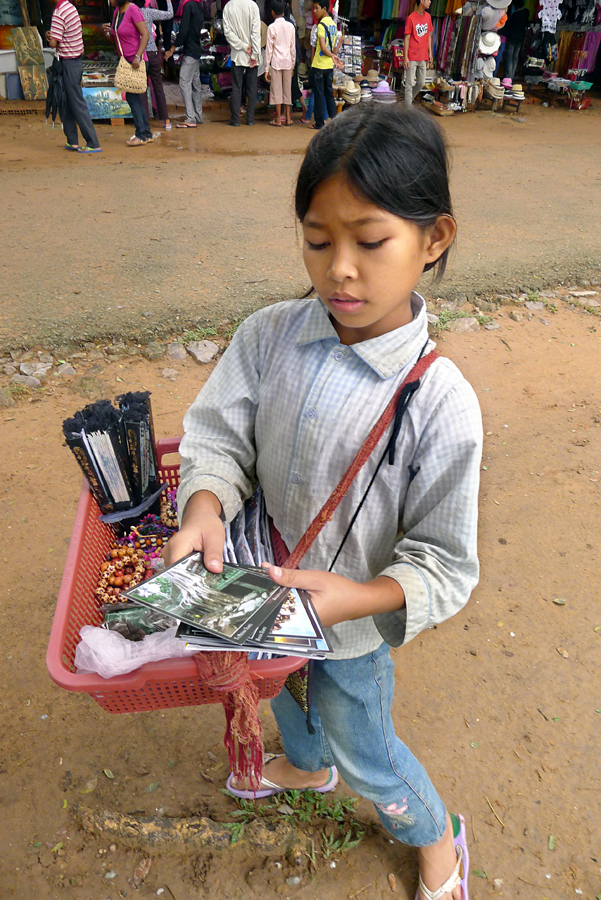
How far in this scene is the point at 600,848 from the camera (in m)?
1.90

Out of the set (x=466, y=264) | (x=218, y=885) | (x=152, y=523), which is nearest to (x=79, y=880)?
(x=218, y=885)

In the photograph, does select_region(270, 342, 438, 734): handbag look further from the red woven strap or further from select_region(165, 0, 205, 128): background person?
select_region(165, 0, 205, 128): background person

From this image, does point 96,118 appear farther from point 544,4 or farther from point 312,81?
point 544,4

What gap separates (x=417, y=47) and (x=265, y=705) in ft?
34.0

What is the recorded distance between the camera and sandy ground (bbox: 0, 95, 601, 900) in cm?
185

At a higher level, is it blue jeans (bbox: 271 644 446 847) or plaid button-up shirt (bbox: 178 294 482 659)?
plaid button-up shirt (bbox: 178 294 482 659)

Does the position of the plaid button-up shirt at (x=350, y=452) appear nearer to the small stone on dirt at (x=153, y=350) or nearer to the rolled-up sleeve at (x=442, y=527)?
the rolled-up sleeve at (x=442, y=527)

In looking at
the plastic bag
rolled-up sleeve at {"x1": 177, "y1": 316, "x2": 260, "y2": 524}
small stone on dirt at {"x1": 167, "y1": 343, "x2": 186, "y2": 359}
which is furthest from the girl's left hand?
small stone on dirt at {"x1": 167, "y1": 343, "x2": 186, "y2": 359}

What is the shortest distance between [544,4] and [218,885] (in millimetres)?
12784

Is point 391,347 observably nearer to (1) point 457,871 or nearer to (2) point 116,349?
(1) point 457,871

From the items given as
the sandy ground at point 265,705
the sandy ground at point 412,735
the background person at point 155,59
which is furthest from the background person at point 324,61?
the sandy ground at point 412,735

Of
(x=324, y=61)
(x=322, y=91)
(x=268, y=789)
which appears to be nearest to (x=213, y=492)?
(x=268, y=789)

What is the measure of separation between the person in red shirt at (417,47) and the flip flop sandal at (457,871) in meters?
9.90

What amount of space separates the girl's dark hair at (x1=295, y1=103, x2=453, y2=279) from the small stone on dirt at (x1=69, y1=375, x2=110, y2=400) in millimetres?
2661
